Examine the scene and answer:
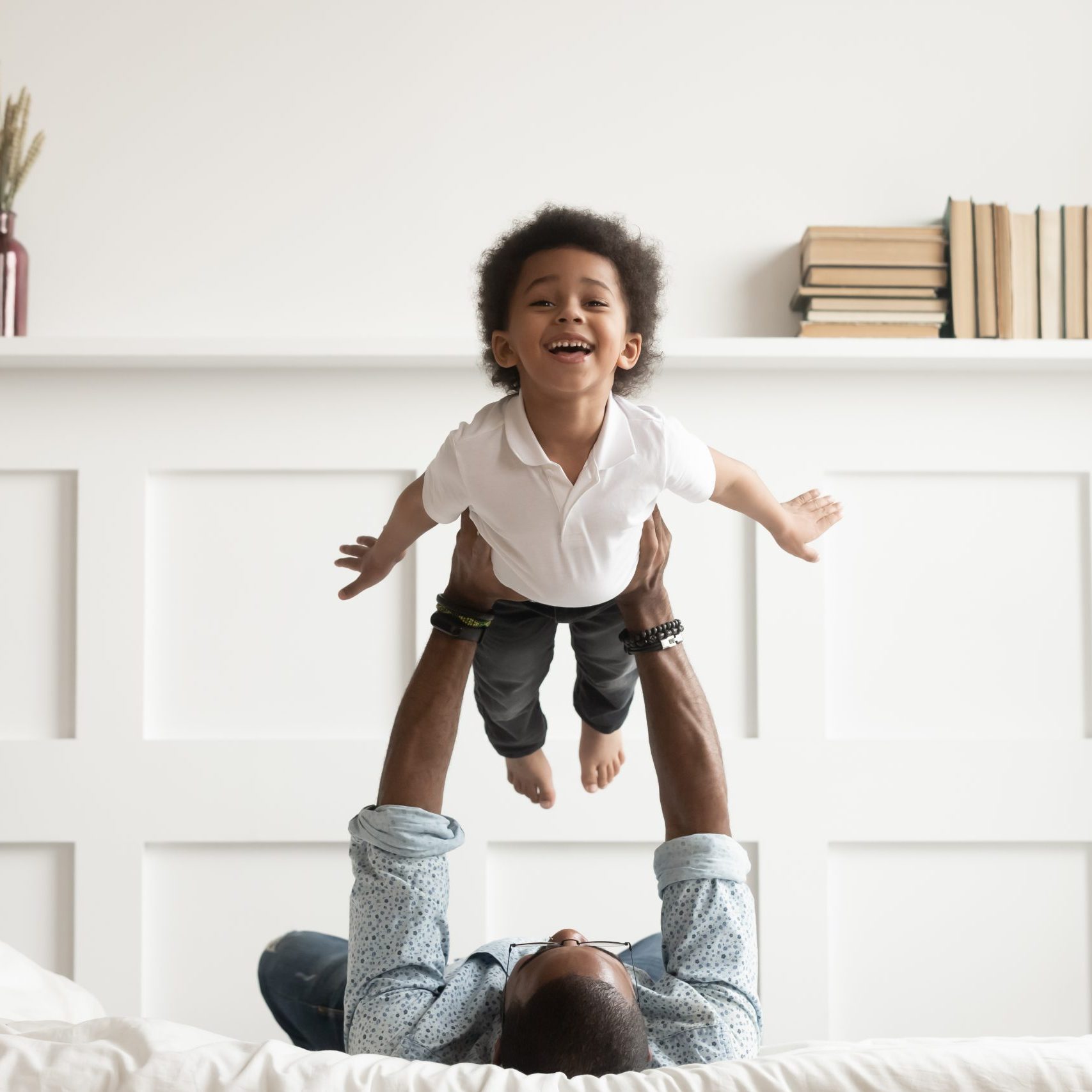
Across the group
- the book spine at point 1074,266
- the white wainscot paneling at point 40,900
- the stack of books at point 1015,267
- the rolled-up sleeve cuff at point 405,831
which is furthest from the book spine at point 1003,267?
the white wainscot paneling at point 40,900

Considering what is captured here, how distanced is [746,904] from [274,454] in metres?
1.29

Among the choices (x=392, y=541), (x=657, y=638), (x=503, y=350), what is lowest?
(x=657, y=638)

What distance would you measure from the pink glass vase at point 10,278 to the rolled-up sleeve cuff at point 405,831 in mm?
1331

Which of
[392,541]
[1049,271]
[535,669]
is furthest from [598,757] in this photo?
[1049,271]

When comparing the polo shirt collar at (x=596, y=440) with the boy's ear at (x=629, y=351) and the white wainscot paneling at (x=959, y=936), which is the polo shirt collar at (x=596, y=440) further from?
the white wainscot paneling at (x=959, y=936)

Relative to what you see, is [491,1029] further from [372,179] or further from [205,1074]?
[372,179]

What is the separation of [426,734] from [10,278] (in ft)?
4.46

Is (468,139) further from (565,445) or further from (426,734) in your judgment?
(426,734)

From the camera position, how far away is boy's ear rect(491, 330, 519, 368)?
115 centimetres

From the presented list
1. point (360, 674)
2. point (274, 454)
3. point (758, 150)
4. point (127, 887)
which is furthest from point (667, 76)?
point (127, 887)

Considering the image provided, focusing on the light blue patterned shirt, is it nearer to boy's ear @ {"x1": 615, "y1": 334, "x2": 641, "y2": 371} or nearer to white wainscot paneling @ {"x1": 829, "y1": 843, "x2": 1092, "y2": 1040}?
boy's ear @ {"x1": 615, "y1": 334, "x2": 641, "y2": 371}

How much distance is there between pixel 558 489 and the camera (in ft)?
3.57

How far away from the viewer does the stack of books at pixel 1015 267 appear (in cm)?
193

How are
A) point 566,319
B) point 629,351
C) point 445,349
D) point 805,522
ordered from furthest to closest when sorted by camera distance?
point 445,349 < point 805,522 < point 629,351 < point 566,319
